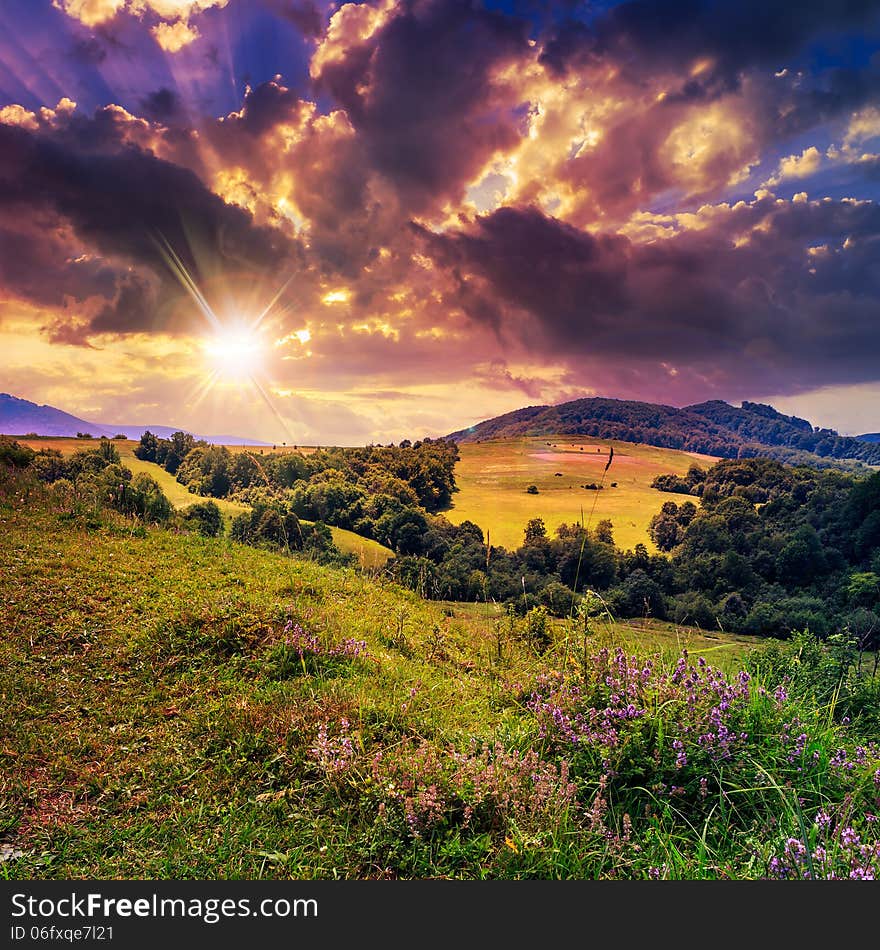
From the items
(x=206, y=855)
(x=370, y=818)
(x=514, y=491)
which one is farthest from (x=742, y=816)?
(x=514, y=491)

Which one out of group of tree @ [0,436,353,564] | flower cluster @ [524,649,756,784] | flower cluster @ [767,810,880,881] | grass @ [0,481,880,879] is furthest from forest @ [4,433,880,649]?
flower cluster @ [767,810,880,881]

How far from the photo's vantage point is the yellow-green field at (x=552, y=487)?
3422 centimetres

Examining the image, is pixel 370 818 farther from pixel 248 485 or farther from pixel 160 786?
pixel 248 485

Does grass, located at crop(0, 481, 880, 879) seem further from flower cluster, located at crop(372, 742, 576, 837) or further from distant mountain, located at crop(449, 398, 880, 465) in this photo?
distant mountain, located at crop(449, 398, 880, 465)

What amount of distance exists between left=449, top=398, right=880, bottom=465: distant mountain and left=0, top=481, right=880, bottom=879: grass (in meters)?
43.3

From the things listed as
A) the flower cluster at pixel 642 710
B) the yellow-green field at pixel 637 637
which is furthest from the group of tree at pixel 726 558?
the flower cluster at pixel 642 710

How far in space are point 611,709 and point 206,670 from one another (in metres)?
4.06

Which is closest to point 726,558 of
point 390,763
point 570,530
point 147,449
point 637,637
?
point 570,530

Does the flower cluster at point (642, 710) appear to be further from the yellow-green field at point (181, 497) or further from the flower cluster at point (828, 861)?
the yellow-green field at point (181, 497)

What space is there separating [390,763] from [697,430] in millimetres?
54690

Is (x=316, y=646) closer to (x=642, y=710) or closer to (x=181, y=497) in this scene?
(x=642, y=710)

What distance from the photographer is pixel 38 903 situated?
258cm

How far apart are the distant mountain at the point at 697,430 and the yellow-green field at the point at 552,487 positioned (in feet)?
9.51

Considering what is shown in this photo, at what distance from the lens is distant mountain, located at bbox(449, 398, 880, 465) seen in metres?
48.1
